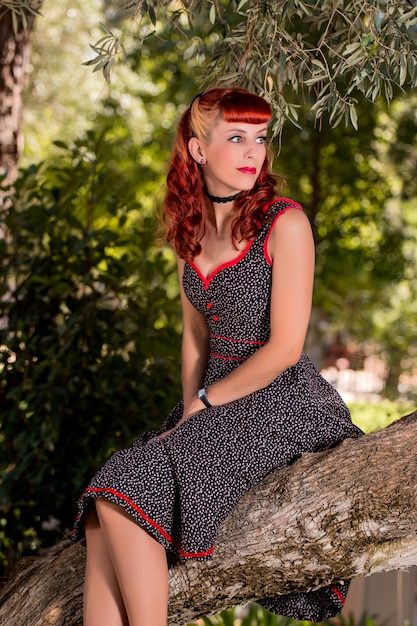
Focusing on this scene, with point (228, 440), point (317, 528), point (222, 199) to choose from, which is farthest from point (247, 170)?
point (317, 528)

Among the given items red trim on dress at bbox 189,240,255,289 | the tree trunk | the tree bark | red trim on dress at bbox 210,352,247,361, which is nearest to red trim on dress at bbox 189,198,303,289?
red trim on dress at bbox 189,240,255,289

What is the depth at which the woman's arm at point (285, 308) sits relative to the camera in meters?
2.43

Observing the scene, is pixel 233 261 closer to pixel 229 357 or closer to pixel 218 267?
pixel 218 267

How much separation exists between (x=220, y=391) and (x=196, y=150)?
766 millimetres

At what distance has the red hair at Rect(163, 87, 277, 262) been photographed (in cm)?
254

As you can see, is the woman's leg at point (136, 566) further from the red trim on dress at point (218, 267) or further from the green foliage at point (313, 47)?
the green foliage at point (313, 47)

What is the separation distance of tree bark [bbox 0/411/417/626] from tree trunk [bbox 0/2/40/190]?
2.79 m

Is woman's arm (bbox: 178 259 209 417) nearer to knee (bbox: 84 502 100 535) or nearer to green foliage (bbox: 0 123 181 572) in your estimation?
knee (bbox: 84 502 100 535)

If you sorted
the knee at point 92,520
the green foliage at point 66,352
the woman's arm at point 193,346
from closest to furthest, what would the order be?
the knee at point 92,520, the woman's arm at point 193,346, the green foliage at point 66,352

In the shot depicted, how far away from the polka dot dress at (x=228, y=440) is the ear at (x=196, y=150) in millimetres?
295

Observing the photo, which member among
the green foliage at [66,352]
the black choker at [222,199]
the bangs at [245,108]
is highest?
the bangs at [245,108]

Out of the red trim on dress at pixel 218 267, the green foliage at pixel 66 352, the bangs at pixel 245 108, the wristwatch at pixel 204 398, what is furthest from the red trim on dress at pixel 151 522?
the green foliage at pixel 66 352

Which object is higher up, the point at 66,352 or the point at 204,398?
the point at 204,398

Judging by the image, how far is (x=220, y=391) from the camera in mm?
2525
